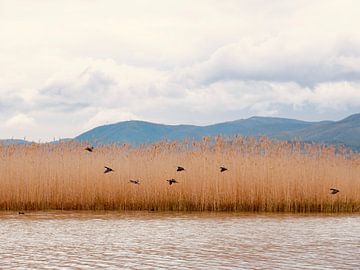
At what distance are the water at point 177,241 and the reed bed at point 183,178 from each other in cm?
110

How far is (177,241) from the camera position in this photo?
9.77 metres

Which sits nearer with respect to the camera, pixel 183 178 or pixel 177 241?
pixel 177 241

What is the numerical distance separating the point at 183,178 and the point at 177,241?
6006 mm

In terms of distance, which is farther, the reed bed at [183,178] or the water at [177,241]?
the reed bed at [183,178]

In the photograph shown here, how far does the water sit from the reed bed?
43.2 inches

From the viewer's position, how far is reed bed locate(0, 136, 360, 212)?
15438 mm

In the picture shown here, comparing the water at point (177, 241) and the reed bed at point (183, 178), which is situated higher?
the reed bed at point (183, 178)

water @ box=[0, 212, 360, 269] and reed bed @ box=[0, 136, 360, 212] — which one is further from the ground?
reed bed @ box=[0, 136, 360, 212]

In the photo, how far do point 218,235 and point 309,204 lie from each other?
5.63 meters

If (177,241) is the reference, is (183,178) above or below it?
above

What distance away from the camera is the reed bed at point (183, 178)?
15438 millimetres

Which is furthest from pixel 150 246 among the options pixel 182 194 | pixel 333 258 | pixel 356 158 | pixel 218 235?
pixel 356 158

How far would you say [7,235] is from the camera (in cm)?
1031

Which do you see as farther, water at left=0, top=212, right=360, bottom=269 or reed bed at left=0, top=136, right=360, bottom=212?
reed bed at left=0, top=136, right=360, bottom=212
